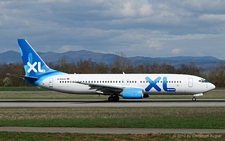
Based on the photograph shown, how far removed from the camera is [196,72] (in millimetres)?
131750

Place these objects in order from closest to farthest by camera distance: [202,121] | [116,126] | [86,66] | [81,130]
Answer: [81,130]
[116,126]
[202,121]
[86,66]

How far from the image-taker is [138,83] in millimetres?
46688

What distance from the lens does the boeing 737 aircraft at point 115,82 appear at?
151 feet

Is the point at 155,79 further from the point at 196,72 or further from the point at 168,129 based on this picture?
the point at 196,72

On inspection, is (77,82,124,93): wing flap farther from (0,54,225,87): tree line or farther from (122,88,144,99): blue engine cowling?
(0,54,225,87): tree line

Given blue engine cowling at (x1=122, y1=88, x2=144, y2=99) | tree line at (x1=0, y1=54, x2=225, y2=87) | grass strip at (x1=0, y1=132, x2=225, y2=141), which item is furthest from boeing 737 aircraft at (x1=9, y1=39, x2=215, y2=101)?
tree line at (x1=0, y1=54, x2=225, y2=87)

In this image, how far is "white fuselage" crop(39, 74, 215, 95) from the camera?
1815 inches

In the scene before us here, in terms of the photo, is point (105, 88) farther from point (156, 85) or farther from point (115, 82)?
point (156, 85)

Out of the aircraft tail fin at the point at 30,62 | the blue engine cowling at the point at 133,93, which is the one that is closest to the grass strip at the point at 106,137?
the blue engine cowling at the point at 133,93

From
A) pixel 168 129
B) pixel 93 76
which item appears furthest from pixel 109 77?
pixel 168 129

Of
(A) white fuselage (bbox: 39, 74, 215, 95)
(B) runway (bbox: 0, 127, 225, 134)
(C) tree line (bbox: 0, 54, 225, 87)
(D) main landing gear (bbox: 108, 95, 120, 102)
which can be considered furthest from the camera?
(C) tree line (bbox: 0, 54, 225, 87)

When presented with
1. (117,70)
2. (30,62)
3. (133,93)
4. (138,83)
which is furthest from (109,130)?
(117,70)

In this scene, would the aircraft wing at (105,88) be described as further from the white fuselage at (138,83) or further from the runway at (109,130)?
the runway at (109,130)

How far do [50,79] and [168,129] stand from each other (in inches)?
1147
